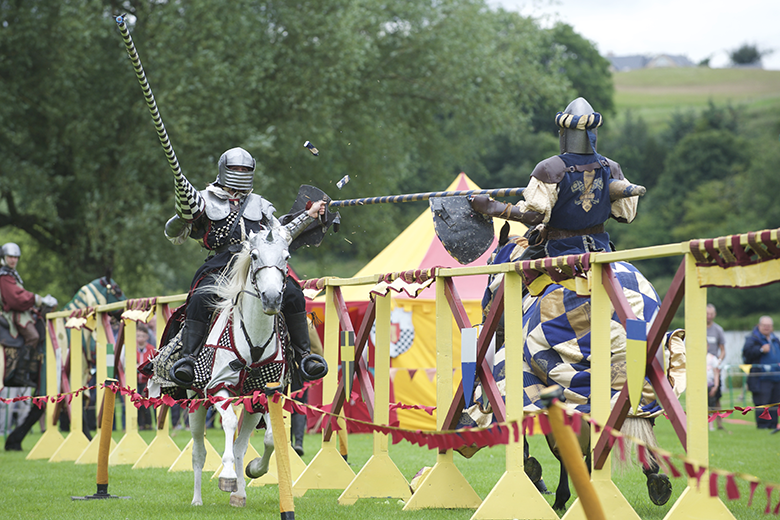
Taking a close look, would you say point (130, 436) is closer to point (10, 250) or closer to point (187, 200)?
point (10, 250)

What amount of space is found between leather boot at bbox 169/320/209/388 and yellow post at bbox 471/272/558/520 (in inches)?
88.1

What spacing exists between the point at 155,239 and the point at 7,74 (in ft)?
14.4

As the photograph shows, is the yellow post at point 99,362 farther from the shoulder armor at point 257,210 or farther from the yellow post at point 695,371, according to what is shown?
the yellow post at point 695,371

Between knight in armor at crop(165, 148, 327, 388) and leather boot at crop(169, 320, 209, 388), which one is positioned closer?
leather boot at crop(169, 320, 209, 388)

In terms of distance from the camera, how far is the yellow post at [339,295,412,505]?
21.9ft

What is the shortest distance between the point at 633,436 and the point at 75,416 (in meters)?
7.49

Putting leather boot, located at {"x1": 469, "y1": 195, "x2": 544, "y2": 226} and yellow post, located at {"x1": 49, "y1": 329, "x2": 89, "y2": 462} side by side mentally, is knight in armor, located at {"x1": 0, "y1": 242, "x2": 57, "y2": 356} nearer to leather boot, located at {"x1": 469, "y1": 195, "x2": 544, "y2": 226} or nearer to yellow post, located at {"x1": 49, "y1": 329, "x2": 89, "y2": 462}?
yellow post, located at {"x1": 49, "y1": 329, "x2": 89, "y2": 462}

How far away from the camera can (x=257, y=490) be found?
7641mm

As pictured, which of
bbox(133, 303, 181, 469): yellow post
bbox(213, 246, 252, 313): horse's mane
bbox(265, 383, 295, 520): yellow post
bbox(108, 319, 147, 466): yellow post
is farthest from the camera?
bbox(108, 319, 147, 466): yellow post

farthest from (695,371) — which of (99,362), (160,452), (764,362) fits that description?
(764,362)

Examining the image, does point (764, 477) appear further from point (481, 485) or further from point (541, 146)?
point (541, 146)

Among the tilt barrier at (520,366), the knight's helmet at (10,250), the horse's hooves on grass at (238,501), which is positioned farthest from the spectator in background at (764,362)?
the horse's hooves on grass at (238,501)

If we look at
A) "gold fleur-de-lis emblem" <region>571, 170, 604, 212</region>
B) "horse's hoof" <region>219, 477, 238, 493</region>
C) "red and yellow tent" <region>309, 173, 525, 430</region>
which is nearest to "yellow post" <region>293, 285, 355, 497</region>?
"horse's hoof" <region>219, 477, 238, 493</region>

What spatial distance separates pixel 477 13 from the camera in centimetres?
2395
